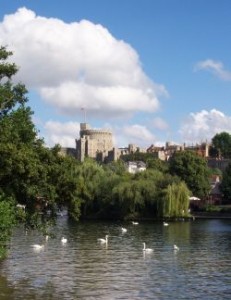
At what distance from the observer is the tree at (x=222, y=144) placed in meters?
185

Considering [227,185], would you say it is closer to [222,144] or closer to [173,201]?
[173,201]

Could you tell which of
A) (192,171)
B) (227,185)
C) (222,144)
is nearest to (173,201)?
(192,171)

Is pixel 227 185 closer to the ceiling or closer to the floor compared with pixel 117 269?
closer to the ceiling

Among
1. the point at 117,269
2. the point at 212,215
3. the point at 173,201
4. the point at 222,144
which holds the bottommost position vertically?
the point at 117,269

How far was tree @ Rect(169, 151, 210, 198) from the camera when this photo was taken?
4080 inches

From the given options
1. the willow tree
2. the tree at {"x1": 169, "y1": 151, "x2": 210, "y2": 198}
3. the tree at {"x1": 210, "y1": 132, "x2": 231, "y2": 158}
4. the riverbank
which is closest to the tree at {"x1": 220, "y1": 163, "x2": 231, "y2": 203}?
the tree at {"x1": 169, "y1": 151, "x2": 210, "y2": 198}

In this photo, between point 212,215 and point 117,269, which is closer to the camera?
point 117,269

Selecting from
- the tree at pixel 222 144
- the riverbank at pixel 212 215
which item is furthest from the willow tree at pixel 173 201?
the tree at pixel 222 144

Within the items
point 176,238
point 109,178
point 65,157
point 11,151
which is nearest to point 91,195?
point 109,178

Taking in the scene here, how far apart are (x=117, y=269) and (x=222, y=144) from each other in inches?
6272

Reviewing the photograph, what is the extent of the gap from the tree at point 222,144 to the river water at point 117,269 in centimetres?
13099

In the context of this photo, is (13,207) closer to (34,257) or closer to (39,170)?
(39,170)

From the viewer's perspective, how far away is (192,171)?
103 meters

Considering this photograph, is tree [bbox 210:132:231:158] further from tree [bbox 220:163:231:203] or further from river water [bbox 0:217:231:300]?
river water [bbox 0:217:231:300]
